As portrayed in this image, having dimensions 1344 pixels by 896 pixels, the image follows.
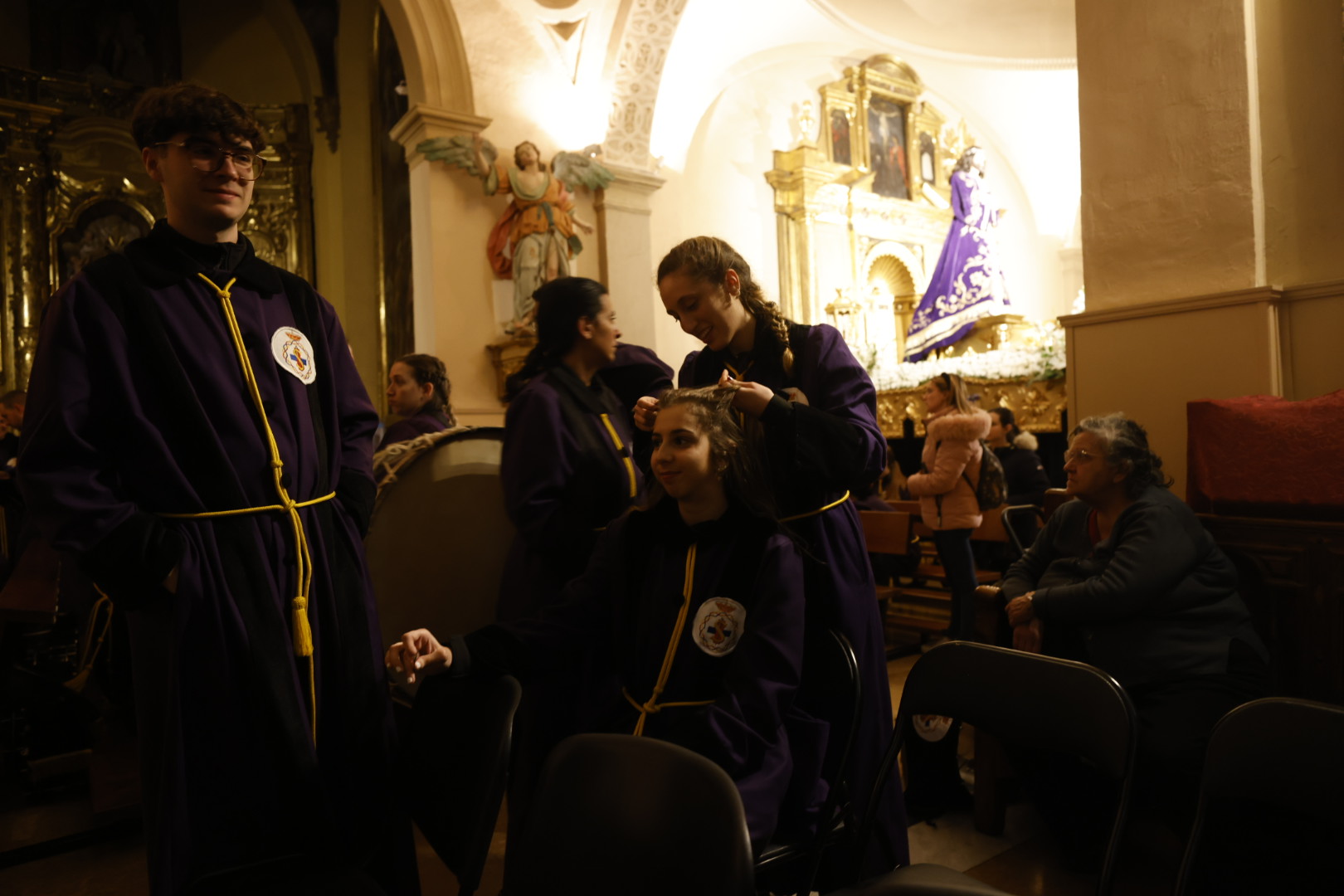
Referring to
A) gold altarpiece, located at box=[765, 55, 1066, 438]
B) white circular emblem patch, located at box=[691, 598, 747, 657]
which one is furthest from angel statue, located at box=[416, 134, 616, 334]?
white circular emblem patch, located at box=[691, 598, 747, 657]

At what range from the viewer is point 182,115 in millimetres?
1633

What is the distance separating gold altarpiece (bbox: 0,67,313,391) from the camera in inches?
374

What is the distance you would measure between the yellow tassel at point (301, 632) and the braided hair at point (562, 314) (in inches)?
44.0

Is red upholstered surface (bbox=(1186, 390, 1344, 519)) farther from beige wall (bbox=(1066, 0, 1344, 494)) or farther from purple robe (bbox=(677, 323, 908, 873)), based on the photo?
purple robe (bbox=(677, 323, 908, 873))

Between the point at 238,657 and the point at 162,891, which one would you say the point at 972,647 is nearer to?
the point at 238,657

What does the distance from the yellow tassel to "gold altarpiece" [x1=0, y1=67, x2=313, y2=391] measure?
9.13 metres

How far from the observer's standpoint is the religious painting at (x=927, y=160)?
44.2 feet

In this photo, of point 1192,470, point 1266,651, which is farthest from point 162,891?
point 1192,470

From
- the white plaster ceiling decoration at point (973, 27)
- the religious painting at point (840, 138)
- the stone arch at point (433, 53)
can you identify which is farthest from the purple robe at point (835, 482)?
the white plaster ceiling decoration at point (973, 27)

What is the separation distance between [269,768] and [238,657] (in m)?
0.21

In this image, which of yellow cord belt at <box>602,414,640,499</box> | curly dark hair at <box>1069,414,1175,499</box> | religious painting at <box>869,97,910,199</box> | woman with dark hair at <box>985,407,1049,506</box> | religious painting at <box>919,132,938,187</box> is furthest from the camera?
religious painting at <box>919,132,938,187</box>

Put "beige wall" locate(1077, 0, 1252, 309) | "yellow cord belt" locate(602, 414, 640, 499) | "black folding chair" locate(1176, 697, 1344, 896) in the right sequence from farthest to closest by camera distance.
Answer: "beige wall" locate(1077, 0, 1252, 309)
"yellow cord belt" locate(602, 414, 640, 499)
"black folding chair" locate(1176, 697, 1344, 896)

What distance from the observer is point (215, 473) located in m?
1.58

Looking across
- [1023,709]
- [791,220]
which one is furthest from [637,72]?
[1023,709]
